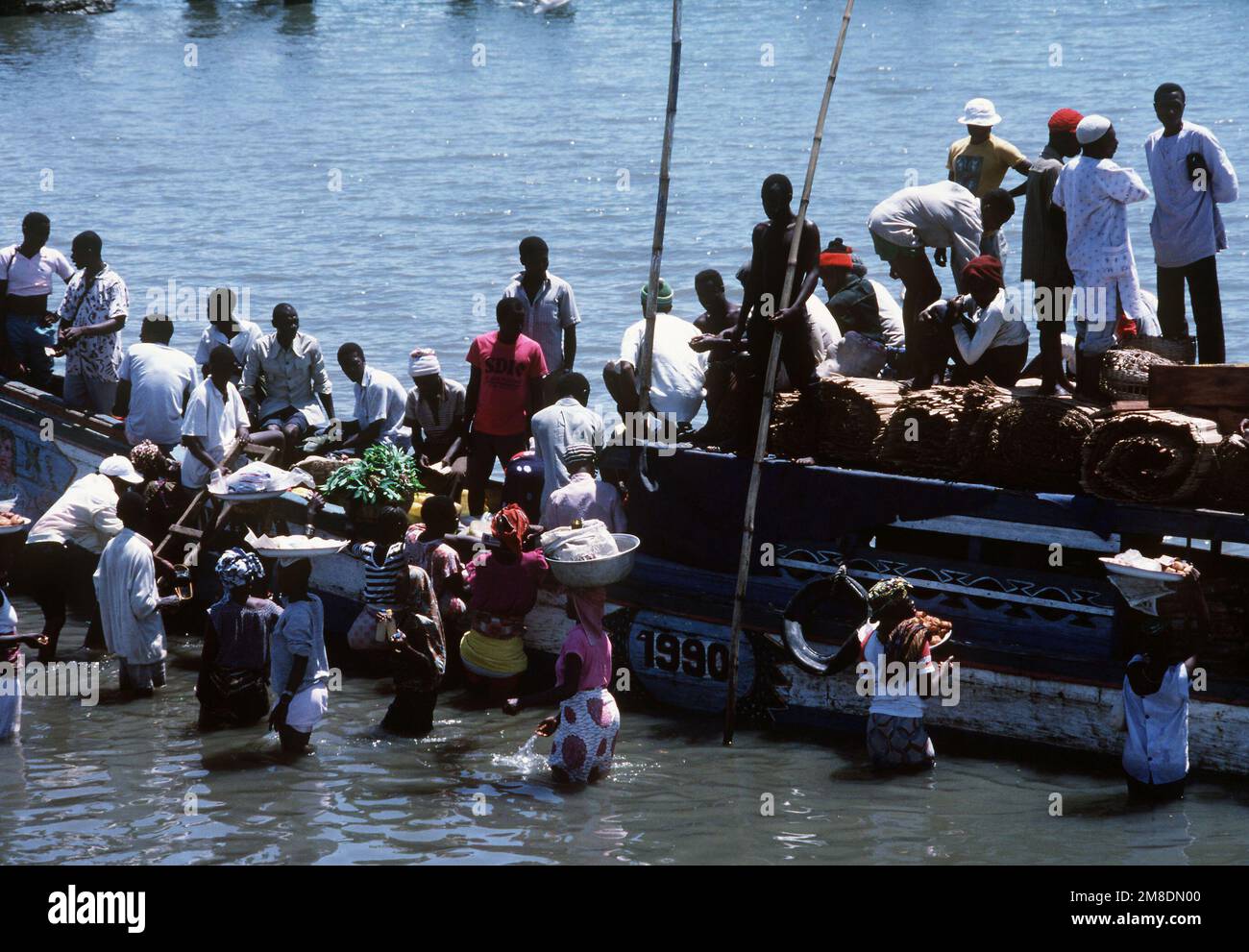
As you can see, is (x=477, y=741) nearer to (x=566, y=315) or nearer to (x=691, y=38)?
(x=566, y=315)

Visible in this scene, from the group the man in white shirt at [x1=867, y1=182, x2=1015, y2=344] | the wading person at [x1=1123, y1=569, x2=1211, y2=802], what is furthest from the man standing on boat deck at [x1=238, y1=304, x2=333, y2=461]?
the wading person at [x1=1123, y1=569, x2=1211, y2=802]

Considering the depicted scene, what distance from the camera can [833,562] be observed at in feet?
31.3

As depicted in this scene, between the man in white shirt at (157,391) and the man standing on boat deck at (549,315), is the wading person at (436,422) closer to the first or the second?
the man standing on boat deck at (549,315)

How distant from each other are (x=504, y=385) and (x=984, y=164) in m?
3.40

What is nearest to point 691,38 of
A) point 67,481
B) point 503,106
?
point 503,106

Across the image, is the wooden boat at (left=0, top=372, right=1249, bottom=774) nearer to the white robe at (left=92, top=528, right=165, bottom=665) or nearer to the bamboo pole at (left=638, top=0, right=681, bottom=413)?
the bamboo pole at (left=638, top=0, right=681, bottom=413)

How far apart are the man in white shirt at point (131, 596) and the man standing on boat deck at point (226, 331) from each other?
2296mm

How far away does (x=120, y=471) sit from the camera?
1101 cm

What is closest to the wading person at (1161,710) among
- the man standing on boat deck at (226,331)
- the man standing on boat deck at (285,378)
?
the man standing on boat deck at (285,378)

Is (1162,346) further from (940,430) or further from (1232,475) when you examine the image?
(940,430)

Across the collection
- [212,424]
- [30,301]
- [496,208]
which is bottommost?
[212,424]

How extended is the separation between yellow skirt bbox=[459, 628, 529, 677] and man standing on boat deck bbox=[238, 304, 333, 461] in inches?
109

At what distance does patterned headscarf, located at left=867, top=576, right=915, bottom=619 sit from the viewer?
8.75m

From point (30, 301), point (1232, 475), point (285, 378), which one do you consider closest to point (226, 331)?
point (285, 378)
